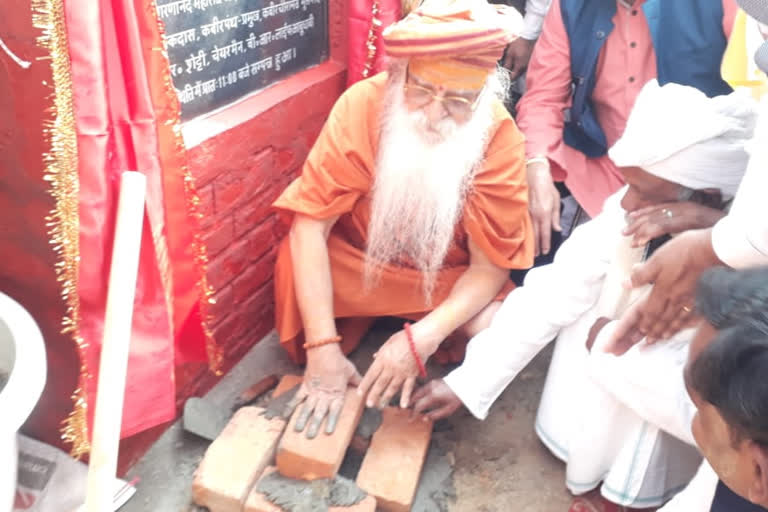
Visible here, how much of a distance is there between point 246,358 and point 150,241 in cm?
98

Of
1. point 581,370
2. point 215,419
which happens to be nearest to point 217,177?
point 215,419

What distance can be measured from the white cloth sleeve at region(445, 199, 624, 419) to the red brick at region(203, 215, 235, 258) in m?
0.82

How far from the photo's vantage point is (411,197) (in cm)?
214

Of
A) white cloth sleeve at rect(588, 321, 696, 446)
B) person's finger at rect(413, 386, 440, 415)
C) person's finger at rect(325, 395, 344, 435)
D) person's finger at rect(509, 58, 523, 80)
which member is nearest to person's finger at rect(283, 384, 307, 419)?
person's finger at rect(325, 395, 344, 435)

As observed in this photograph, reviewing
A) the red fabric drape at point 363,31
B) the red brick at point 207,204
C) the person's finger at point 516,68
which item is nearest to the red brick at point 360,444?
the red brick at point 207,204

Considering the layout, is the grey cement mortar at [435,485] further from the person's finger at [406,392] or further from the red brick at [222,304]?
the red brick at [222,304]

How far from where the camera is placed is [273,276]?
2551 millimetres

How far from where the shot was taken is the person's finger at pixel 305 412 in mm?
1994

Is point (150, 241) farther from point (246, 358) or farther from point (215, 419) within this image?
point (246, 358)

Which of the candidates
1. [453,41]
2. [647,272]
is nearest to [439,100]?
[453,41]

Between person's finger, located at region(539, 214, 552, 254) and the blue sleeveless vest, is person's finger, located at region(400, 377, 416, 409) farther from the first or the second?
the blue sleeveless vest

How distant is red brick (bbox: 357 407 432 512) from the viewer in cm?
194

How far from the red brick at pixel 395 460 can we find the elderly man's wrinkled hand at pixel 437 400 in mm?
52

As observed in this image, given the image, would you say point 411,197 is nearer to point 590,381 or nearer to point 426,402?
point 426,402
